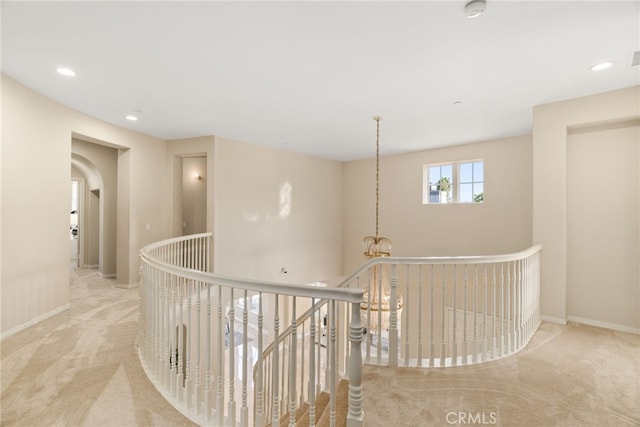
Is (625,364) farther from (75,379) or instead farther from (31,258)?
(31,258)

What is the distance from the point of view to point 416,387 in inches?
92.4

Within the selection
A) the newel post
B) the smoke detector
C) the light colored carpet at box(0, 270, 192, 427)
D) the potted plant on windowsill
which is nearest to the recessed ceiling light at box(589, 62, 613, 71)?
the smoke detector

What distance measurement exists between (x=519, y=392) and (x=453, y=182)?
485 centimetres

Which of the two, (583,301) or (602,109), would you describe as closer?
(602,109)

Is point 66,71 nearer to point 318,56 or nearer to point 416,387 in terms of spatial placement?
point 318,56

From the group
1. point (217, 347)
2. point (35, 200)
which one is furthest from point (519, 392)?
point (35, 200)

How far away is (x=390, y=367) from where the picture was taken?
8.61ft

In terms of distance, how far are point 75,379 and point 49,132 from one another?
3.06 m

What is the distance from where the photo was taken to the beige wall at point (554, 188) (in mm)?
3713

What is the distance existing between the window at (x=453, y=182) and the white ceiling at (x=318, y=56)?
173 cm

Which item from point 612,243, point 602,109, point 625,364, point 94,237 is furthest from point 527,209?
point 94,237

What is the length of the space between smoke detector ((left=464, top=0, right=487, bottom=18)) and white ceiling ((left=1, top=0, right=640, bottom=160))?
0.17 ft

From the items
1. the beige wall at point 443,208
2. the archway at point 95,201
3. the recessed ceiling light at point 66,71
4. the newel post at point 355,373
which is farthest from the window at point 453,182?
the archway at point 95,201

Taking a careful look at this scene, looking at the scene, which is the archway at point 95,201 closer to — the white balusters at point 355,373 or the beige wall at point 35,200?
the beige wall at point 35,200
